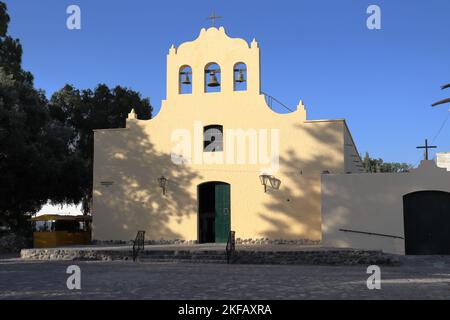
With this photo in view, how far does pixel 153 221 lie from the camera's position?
70.3ft

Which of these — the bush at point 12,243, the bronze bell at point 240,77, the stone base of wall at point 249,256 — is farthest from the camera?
the bush at point 12,243

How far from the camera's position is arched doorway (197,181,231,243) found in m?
20.9

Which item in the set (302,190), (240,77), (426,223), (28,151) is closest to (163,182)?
(240,77)

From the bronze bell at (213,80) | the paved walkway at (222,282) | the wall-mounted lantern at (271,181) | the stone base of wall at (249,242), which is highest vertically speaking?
the bronze bell at (213,80)

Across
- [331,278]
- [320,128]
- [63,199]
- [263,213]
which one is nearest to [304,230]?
[263,213]

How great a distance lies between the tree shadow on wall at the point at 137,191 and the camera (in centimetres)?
2125

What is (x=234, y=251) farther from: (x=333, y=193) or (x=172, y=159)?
(x=172, y=159)

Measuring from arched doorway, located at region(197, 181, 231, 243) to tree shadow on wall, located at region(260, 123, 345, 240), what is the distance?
164 centimetres

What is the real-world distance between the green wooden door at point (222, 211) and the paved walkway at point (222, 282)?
17.0 ft

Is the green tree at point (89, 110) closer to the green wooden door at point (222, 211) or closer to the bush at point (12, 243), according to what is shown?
the bush at point (12, 243)

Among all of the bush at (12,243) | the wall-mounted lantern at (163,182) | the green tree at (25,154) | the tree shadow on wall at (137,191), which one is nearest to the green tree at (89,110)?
the green tree at (25,154)

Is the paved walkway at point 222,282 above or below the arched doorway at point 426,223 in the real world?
below

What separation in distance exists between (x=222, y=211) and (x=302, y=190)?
3.39m

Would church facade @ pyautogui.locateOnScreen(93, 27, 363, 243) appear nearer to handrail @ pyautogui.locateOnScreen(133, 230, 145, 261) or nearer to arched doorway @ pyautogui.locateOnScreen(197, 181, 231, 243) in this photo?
arched doorway @ pyautogui.locateOnScreen(197, 181, 231, 243)
